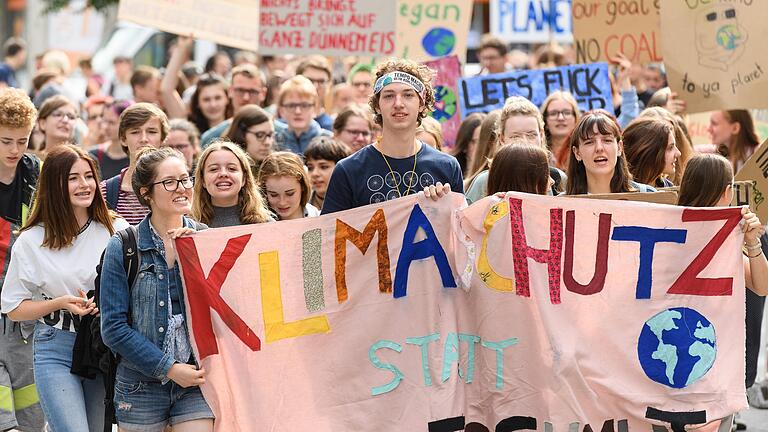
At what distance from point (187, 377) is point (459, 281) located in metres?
1.21

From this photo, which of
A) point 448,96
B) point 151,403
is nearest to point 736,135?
point 448,96

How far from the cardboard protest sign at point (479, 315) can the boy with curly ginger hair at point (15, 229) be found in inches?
50.1

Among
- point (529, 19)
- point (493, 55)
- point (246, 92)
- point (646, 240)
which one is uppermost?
point (529, 19)

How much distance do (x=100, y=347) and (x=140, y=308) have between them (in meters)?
0.34

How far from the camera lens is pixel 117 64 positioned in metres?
16.3

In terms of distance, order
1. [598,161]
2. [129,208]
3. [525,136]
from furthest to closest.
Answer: [525,136]
[129,208]
[598,161]

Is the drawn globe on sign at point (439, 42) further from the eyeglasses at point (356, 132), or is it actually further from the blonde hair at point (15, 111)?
the blonde hair at point (15, 111)

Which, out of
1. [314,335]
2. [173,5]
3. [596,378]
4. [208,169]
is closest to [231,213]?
[208,169]

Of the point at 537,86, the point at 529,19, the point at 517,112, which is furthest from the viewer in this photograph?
the point at 529,19

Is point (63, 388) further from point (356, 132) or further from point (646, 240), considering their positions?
point (356, 132)

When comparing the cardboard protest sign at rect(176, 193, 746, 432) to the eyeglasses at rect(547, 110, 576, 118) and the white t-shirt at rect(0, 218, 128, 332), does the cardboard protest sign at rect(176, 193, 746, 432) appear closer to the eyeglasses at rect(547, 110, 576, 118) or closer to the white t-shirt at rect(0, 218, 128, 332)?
the white t-shirt at rect(0, 218, 128, 332)

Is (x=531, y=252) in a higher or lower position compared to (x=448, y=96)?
lower

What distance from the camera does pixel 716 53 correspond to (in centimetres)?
848

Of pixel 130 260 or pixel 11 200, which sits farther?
pixel 11 200
